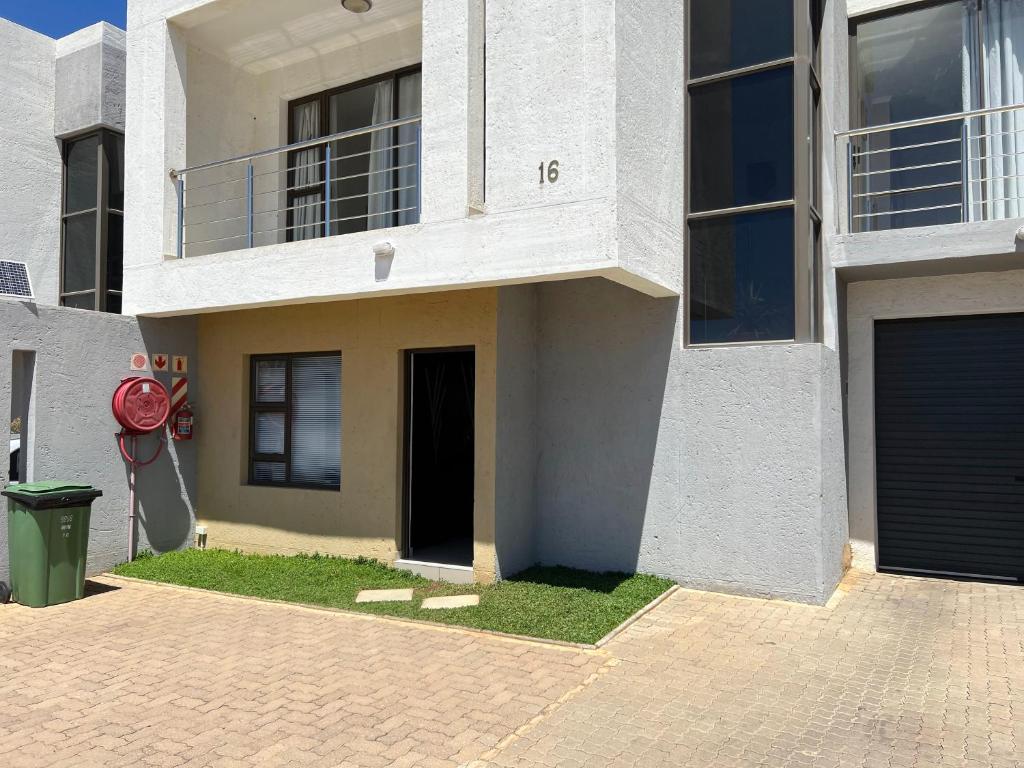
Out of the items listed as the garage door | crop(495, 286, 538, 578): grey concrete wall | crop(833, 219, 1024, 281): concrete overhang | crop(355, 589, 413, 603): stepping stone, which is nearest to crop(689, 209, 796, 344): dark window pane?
crop(833, 219, 1024, 281): concrete overhang

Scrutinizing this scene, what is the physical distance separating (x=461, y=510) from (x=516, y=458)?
7.17ft

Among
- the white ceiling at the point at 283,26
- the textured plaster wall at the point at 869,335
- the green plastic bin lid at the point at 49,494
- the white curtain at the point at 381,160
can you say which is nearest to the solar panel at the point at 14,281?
the green plastic bin lid at the point at 49,494

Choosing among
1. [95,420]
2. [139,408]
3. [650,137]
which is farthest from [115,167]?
[650,137]

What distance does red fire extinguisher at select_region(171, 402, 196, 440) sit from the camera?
28.7ft

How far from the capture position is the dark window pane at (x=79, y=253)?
36.3ft

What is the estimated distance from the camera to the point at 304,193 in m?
9.93

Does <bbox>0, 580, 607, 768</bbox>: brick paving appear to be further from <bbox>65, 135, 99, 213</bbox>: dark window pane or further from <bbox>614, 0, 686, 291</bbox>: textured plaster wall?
<bbox>65, 135, 99, 213</bbox>: dark window pane

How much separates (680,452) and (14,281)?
258 inches

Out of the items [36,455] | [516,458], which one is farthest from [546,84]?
[36,455]

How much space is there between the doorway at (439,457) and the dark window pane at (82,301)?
18.4ft

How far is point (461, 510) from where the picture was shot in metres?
9.43

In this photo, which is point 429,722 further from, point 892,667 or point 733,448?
point 733,448

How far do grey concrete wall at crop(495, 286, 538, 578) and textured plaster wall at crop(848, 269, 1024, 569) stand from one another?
11.0 ft

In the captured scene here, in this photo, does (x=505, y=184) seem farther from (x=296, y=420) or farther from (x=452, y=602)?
(x=296, y=420)
